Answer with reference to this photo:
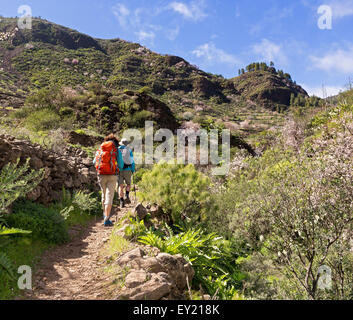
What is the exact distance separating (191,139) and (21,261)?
14.9 metres

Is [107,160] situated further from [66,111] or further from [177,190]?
[66,111]

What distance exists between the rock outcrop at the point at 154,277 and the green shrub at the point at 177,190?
2.15 m

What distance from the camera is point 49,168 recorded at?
5.53m

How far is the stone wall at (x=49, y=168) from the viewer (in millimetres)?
4275

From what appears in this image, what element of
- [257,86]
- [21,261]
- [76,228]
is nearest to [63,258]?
[21,261]

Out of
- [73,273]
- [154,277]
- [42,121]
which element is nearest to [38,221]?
[73,273]

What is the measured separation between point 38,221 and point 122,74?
5475cm

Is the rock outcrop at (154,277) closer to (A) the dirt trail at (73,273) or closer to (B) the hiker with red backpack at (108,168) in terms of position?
(A) the dirt trail at (73,273)

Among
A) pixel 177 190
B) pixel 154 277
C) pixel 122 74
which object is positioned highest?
pixel 122 74

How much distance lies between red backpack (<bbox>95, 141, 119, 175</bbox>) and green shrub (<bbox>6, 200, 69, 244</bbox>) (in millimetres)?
1234

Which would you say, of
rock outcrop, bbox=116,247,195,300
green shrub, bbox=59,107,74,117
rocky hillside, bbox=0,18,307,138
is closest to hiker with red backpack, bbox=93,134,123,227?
rock outcrop, bbox=116,247,195,300

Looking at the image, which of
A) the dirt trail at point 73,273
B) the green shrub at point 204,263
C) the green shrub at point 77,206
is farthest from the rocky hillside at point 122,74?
the dirt trail at point 73,273

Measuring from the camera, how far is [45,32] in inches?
2468
